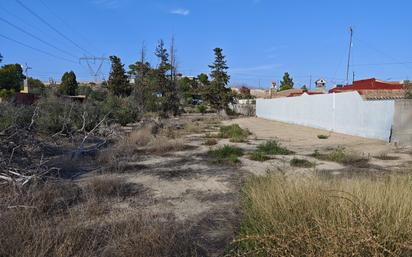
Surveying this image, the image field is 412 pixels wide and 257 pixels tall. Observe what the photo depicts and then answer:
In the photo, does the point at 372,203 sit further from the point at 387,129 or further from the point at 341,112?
the point at 341,112

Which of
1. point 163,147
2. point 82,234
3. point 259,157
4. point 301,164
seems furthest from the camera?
point 163,147

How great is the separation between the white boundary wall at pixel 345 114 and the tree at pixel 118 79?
25904mm

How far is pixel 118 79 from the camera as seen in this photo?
184 ft

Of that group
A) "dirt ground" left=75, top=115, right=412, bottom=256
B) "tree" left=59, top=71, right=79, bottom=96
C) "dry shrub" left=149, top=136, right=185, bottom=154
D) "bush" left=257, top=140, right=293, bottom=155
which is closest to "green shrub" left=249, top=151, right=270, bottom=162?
"dirt ground" left=75, top=115, right=412, bottom=256

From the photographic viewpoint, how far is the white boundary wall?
18281 millimetres

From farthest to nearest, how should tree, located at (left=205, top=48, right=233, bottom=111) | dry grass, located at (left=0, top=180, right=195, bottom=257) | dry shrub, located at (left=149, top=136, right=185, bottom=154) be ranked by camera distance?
tree, located at (left=205, top=48, right=233, bottom=111), dry shrub, located at (left=149, top=136, right=185, bottom=154), dry grass, located at (left=0, top=180, right=195, bottom=257)

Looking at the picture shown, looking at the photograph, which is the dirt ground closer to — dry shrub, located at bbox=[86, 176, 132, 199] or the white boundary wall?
dry shrub, located at bbox=[86, 176, 132, 199]

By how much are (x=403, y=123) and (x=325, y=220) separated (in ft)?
46.9

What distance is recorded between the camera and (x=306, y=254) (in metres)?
3.47

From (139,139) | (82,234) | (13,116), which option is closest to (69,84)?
(139,139)

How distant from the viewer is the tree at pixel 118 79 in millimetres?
55469

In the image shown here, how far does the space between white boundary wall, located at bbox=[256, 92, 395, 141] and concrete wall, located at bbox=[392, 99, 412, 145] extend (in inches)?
13.8

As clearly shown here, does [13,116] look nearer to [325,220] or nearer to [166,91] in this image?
[325,220]

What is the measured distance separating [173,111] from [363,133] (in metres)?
22.4
